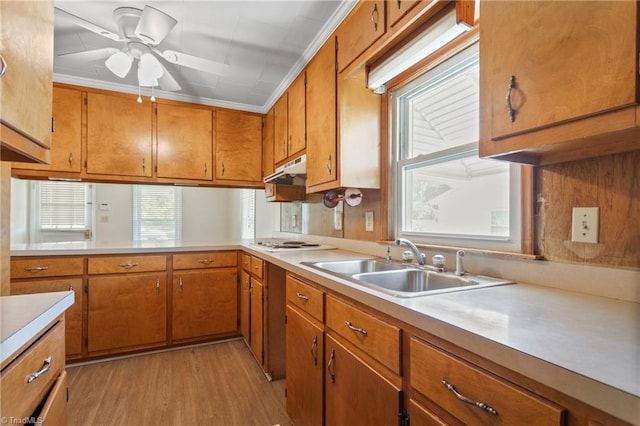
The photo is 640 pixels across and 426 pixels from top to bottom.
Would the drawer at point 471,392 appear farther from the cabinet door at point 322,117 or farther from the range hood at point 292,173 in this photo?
the range hood at point 292,173

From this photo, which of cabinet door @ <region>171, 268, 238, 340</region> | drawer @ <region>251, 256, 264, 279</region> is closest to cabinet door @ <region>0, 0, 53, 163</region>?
drawer @ <region>251, 256, 264, 279</region>

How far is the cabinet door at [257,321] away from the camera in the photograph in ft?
7.67

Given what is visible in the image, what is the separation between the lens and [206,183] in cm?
331

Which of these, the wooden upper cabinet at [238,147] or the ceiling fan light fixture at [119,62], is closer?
the ceiling fan light fixture at [119,62]

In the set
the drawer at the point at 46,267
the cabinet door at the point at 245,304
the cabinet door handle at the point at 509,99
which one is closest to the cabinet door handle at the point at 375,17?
the cabinet door handle at the point at 509,99

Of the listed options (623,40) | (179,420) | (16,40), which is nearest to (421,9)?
(623,40)

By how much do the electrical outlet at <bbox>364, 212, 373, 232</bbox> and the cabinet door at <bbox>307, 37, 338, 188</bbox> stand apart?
0.37m

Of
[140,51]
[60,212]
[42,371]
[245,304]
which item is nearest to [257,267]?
[245,304]

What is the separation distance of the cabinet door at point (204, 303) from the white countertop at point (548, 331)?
2066 millimetres

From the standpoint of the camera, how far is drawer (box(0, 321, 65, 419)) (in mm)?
702

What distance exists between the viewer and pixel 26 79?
88 centimetres

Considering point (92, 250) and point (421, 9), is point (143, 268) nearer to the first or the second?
point (92, 250)

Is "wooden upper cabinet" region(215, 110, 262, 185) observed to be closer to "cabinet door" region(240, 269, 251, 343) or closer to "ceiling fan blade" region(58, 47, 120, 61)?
"cabinet door" region(240, 269, 251, 343)

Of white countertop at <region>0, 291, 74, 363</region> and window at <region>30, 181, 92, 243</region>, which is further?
window at <region>30, 181, 92, 243</region>
